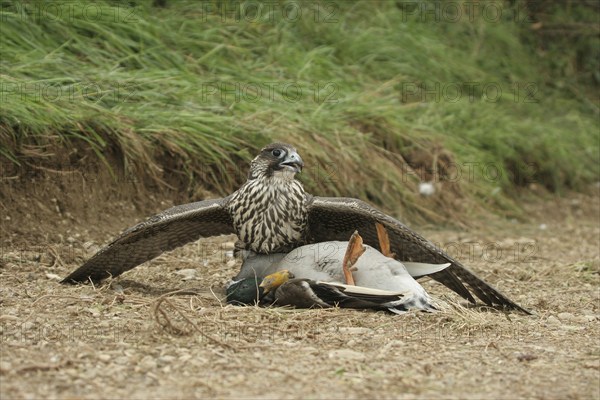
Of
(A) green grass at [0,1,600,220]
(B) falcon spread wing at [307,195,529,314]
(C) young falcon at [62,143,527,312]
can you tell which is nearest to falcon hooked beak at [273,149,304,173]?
(C) young falcon at [62,143,527,312]

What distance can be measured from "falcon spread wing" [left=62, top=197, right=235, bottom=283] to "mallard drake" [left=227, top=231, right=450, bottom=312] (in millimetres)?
398

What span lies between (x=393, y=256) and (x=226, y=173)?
2092 millimetres

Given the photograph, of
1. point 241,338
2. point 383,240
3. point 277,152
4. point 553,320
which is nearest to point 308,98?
point 277,152

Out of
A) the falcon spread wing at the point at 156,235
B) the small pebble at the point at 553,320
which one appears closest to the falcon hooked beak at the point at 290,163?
the falcon spread wing at the point at 156,235

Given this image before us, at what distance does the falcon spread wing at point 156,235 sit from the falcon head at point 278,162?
26 centimetres

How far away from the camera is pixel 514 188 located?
844 centimetres

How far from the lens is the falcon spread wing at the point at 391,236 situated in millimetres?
4398

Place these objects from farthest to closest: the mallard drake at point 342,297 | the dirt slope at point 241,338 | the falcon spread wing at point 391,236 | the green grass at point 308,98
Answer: the green grass at point 308,98 → the falcon spread wing at point 391,236 → the mallard drake at point 342,297 → the dirt slope at point 241,338

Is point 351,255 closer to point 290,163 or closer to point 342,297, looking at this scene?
point 342,297

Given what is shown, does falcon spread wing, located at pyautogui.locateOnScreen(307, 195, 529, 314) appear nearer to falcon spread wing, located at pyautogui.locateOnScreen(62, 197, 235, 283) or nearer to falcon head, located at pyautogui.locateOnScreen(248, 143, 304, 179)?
falcon head, located at pyautogui.locateOnScreen(248, 143, 304, 179)

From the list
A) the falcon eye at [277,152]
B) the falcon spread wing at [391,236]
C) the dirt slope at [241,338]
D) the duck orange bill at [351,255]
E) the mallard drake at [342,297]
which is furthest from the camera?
the falcon eye at [277,152]

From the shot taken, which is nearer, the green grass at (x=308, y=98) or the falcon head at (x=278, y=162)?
the falcon head at (x=278, y=162)

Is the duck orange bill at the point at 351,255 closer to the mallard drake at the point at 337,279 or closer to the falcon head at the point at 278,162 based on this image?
the mallard drake at the point at 337,279

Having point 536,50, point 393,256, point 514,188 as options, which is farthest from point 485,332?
point 536,50
